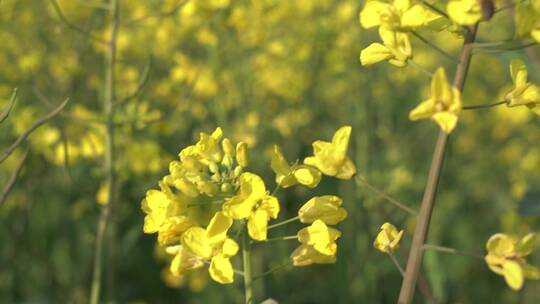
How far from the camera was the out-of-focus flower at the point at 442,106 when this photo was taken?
1130 mm

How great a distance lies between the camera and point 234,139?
3783mm

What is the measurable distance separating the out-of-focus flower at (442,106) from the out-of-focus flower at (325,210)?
0.26 metres

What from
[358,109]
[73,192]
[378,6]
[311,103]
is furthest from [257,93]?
[378,6]

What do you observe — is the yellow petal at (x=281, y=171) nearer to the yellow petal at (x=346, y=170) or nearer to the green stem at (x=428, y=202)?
the yellow petal at (x=346, y=170)

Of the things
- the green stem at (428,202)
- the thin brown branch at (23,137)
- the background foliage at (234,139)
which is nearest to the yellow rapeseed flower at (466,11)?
the green stem at (428,202)

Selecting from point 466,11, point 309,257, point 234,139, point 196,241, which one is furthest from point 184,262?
point 234,139

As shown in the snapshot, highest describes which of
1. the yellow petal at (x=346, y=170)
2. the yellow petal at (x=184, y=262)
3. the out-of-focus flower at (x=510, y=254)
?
the yellow petal at (x=346, y=170)

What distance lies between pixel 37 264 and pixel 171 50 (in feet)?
6.50

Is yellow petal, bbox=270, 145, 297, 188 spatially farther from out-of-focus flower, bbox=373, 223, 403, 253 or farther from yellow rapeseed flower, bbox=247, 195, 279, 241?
out-of-focus flower, bbox=373, 223, 403, 253

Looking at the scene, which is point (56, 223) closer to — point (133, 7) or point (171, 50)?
point (171, 50)

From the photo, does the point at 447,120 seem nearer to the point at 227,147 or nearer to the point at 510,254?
the point at 510,254

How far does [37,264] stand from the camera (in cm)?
369

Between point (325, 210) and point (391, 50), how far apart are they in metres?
0.27

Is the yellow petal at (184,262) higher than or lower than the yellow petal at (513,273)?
higher
